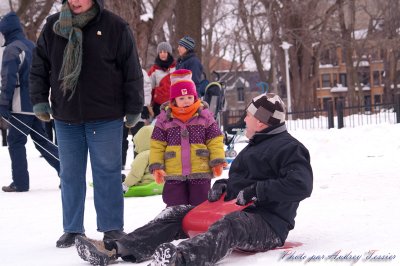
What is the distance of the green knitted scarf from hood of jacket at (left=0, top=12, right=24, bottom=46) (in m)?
4.21

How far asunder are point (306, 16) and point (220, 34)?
1685 centimetres

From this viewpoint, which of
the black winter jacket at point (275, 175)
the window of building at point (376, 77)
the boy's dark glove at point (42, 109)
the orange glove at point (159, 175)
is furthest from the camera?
the window of building at point (376, 77)

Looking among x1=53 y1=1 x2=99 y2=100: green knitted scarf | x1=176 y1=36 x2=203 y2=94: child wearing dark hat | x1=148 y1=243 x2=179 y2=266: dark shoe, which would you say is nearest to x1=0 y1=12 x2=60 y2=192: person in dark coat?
x1=176 y1=36 x2=203 y2=94: child wearing dark hat

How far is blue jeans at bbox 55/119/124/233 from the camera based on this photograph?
18.6 feet

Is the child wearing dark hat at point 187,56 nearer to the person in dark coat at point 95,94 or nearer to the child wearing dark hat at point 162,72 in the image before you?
the child wearing dark hat at point 162,72

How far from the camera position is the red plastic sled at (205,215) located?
16.5 ft

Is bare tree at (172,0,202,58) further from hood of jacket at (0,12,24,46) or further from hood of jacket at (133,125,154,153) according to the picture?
hood of jacket at (133,125,154,153)

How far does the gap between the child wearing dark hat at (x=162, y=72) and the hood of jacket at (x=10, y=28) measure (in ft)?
8.22

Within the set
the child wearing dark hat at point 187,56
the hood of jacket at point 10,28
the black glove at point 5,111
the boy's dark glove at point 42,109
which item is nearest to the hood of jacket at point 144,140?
the black glove at point 5,111

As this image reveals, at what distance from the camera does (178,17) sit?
61.1ft

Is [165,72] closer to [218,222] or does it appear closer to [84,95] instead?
[84,95]

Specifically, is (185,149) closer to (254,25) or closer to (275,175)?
(275,175)

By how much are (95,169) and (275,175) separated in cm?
140

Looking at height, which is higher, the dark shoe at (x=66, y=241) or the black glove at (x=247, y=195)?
the black glove at (x=247, y=195)
